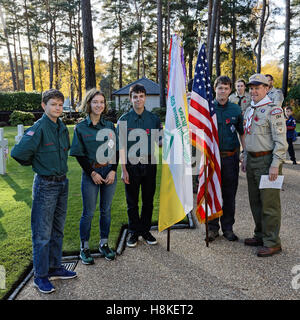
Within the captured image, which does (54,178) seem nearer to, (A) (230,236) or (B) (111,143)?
(B) (111,143)

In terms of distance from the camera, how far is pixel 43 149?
2.85 m

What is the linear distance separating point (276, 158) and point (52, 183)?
8.44ft

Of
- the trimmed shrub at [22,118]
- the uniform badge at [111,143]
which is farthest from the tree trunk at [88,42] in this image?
the trimmed shrub at [22,118]

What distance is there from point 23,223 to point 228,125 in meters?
3.51

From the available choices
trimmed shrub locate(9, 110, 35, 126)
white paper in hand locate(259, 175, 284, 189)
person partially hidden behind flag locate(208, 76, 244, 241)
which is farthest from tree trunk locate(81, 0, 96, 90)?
trimmed shrub locate(9, 110, 35, 126)

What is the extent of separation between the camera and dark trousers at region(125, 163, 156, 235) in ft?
12.8

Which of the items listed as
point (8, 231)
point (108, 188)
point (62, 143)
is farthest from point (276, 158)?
point (8, 231)

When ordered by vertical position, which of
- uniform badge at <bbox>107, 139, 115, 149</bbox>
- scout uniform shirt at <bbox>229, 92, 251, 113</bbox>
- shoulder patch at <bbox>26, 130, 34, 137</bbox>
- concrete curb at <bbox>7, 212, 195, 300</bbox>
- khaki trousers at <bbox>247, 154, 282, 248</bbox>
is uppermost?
scout uniform shirt at <bbox>229, 92, 251, 113</bbox>

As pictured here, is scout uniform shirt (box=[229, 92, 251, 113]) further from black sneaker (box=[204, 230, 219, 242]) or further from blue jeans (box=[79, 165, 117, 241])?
blue jeans (box=[79, 165, 117, 241])

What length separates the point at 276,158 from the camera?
3.54 metres

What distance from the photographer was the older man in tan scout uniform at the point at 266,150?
11.6ft

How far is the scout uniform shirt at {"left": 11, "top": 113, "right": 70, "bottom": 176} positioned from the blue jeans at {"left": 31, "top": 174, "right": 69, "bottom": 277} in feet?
0.44

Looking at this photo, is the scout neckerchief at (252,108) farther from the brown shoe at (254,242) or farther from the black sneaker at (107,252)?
the black sneaker at (107,252)

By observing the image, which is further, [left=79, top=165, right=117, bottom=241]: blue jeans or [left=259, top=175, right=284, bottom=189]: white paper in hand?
[left=259, top=175, right=284, bottom=189]: white paper in hand
